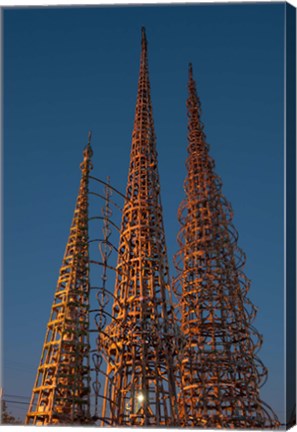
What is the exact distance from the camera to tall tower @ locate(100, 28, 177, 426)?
67.4 ft

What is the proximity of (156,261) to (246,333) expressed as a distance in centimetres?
569

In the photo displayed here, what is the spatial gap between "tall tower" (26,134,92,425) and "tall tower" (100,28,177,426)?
6.04 ft

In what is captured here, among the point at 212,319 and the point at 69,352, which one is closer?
the point at 69,352

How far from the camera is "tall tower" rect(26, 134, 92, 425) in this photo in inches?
627

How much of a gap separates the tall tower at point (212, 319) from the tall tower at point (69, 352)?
21.5 feet

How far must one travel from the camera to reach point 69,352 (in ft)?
53.2

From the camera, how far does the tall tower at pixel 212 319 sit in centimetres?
2306

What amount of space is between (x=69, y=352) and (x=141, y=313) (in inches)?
254

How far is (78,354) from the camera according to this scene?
1642cm

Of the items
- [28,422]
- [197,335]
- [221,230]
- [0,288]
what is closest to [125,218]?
[221,230]

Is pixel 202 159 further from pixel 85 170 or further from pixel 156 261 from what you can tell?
Answer: pixel 85 170

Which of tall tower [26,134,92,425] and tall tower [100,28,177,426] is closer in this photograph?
tall tower [26,134,92,425]

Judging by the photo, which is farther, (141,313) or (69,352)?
(141,313)

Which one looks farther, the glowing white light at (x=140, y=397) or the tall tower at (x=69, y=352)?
the glowing white light at (x=140, y=397)
